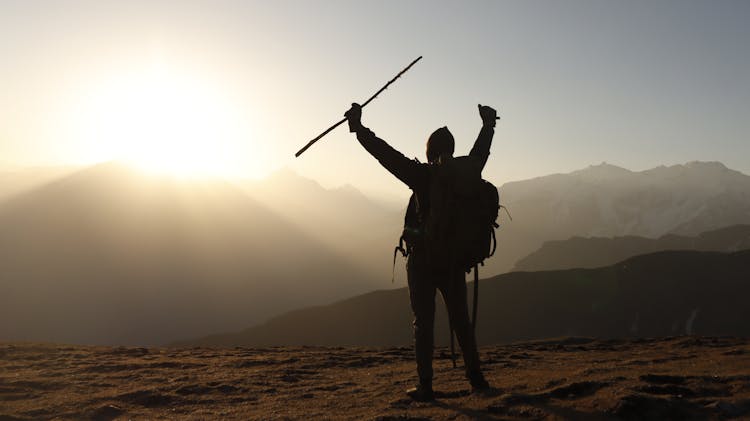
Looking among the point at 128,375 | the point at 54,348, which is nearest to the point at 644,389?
the point at 128,375

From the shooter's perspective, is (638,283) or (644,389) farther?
(638,283)

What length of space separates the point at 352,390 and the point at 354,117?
429cm

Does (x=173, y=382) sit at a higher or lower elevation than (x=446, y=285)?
lower

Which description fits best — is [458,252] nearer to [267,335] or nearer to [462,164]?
[462,164]

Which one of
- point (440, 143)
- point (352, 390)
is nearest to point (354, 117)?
point (440, 143)

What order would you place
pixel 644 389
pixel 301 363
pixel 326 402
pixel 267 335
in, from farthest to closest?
pixel 267 335
pixel 301 363
pixel 326 402
pixel 644 389

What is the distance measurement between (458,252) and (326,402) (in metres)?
2.84

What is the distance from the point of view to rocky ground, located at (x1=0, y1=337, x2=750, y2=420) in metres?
5.47

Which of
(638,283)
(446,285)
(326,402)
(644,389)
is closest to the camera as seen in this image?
(644,389)

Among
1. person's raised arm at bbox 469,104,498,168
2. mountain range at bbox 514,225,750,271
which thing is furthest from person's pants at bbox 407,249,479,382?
mountain range at bbox 514,225,750,271

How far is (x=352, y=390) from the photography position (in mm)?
8320

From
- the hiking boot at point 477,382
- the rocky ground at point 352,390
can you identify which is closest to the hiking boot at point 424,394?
the rocky ground at point 352,390

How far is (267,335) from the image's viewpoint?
121m

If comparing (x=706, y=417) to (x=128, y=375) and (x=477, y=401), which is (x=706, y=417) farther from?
(x=128, y=375)
